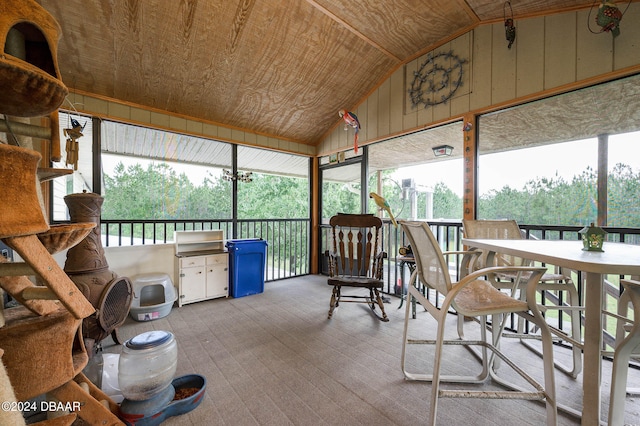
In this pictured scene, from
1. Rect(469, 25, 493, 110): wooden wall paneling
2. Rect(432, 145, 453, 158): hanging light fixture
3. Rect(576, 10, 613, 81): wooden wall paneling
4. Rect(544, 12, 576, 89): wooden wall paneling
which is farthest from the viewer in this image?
Rect(432, 145, 453, 158): hanging light fixture

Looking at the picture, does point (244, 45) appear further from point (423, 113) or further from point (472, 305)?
point (472, 305)

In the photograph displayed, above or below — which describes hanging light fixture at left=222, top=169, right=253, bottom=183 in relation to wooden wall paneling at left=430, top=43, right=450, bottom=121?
below

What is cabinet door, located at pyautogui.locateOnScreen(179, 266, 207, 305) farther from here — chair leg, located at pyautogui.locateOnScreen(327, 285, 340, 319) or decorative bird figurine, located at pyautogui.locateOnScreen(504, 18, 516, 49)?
decorative bird figurine, located at pyautogui.locateOnScreen(504, 18, 516, 49)

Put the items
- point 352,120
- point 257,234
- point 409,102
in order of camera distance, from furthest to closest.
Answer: point 257,234 < point 352,120 < point 409,102

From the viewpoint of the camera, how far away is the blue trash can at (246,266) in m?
3.42

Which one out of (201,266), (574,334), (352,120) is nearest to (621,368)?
(574,334)

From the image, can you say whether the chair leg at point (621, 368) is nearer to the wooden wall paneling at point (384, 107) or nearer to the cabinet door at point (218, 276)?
the wooden wall paneling at point (384, 107)

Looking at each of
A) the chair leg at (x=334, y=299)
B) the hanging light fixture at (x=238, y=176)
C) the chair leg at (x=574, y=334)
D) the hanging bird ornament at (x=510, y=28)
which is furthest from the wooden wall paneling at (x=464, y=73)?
the hanging light fixture at (x=238, y=176)

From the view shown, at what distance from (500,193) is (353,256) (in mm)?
1654

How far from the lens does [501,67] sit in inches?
96.5

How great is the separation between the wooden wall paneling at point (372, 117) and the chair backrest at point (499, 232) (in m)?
1.92

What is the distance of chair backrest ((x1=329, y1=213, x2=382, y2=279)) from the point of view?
2838mm

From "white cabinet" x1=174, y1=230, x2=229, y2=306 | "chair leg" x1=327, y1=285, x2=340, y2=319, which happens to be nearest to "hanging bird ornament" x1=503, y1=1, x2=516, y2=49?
"chair leg" x1=327, y1=285, x2=340, y2=319

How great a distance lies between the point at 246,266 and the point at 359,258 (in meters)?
1.57
